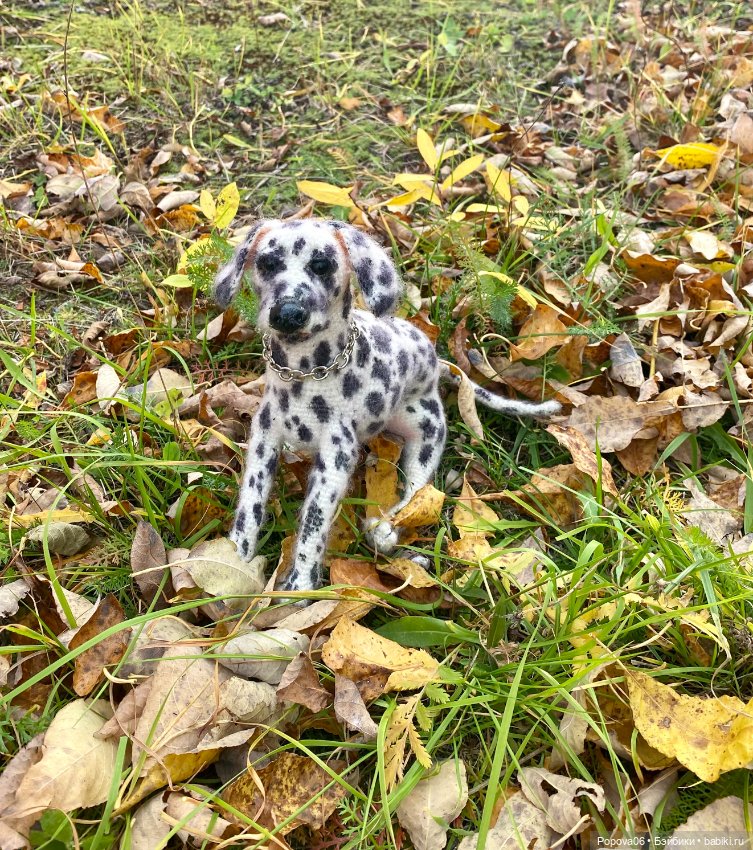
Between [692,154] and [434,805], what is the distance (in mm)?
2923

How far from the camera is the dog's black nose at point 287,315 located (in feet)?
5.90

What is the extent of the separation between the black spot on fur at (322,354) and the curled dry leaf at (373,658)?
0.69 metres

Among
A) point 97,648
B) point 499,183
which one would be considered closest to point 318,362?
point 97,648

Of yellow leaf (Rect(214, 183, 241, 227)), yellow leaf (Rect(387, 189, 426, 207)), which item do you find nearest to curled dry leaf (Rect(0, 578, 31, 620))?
yellow leaf (Rect(214, 183, 241, 227))

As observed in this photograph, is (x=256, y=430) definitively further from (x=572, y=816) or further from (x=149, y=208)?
(x=149, y=208)

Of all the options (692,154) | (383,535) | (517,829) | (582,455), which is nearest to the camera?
(517,829)

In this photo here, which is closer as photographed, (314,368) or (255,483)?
(314,368)

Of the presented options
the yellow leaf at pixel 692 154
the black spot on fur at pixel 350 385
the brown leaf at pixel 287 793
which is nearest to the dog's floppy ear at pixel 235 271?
the black spot on fur at pixel 350 385

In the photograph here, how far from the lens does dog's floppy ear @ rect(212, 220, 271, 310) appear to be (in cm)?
200

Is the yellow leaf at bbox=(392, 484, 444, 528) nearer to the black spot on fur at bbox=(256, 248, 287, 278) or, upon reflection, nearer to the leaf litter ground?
the leaf litter ground

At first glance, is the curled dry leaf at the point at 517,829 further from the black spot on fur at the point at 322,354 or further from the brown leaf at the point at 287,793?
the black spot on fur at the point at 322,354

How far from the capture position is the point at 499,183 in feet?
10.3

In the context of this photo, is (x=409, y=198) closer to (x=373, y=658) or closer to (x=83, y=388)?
(x=83, y=388)

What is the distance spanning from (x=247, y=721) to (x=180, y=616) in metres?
Result: 0.41
